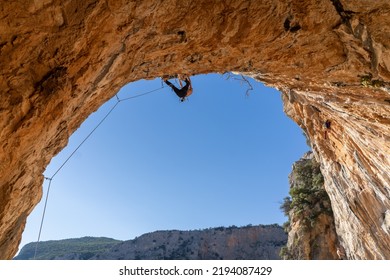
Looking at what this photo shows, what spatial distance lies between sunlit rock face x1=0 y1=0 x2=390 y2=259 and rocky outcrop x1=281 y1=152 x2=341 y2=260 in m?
16.2

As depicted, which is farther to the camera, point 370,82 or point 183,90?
point 183,90

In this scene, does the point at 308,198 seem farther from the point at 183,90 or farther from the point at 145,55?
the point at 145,55

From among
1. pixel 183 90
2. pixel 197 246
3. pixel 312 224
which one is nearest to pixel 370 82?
pixel 183 90

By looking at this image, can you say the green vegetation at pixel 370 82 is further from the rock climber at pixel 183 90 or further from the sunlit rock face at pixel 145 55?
the rock climber at pixel 183 90

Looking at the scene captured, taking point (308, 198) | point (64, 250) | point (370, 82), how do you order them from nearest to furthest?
1. point (370, 82)
2. point (308, 198)
3. point (64, 250)

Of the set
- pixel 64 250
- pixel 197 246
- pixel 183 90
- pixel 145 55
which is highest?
pixel 64 250

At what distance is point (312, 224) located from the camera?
23234 mm

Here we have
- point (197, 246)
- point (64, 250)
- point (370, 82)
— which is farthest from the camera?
point (64, 250)

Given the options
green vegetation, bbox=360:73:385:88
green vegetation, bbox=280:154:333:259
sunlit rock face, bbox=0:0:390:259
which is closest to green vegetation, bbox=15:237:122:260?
green vegetation, bbox=280:154:333:259

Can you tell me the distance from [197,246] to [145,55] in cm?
5437

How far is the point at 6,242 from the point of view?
18.4 feet

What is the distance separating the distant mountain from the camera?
5319 centimetres
